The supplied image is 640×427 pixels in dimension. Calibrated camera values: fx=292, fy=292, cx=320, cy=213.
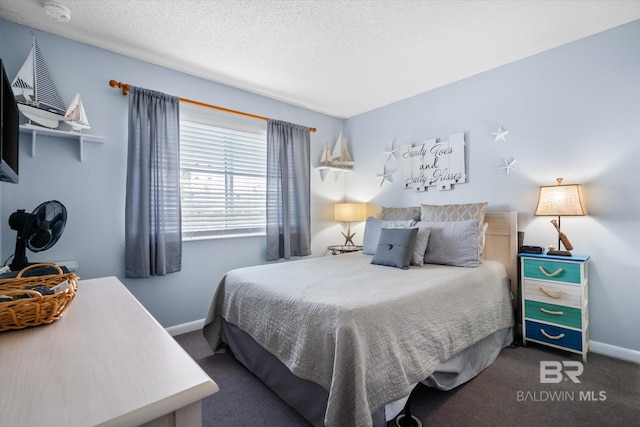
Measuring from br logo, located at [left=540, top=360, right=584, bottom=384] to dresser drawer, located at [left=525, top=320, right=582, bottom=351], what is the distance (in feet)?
0.43

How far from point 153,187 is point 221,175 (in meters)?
0.75

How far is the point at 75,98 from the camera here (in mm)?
2297

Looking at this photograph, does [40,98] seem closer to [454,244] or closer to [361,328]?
[361,328]

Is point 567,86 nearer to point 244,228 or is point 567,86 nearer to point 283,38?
point 283,38

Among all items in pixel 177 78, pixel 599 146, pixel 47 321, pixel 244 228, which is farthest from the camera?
pixel 244 228

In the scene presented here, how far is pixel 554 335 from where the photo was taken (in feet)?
7.68

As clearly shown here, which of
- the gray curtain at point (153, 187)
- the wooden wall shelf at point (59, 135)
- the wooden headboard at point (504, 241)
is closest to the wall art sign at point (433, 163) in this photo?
the wooden headboard at point (504, 241)

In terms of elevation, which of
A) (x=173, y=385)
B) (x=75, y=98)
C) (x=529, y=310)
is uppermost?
(x=75, y=98)

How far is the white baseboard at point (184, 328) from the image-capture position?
2.84 metres

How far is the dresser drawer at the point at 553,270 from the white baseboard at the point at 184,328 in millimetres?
3124

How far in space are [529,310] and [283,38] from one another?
10.0 feet

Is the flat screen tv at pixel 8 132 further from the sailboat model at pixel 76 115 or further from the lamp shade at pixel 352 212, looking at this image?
the lamp shade at pixel 352 212

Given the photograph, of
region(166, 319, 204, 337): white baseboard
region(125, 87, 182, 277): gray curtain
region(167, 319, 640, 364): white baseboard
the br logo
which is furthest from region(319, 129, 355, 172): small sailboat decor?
region(167, 319, 640, 364): white baseboard

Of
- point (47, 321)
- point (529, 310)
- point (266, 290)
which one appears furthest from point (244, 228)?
point (529, 310)
